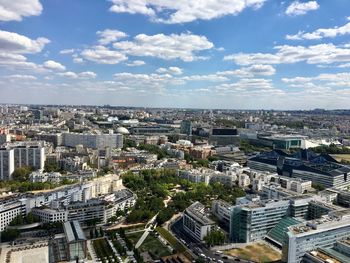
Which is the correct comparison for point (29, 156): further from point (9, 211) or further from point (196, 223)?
point (196, 223)

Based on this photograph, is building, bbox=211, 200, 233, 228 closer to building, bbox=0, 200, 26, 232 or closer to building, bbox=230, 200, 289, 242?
building, bbox=230, 200, 289, 242

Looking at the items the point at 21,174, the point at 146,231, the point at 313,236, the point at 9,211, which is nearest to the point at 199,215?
the point at 146,231

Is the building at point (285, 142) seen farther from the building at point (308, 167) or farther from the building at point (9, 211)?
the building at point (9, 211)

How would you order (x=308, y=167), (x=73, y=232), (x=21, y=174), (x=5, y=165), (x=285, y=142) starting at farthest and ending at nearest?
1. (x=285, y=142)
2. (x=308, y=167)
3. (x=5, y=165)
4. (x=21, y=174)
5. (x=73, y=232)

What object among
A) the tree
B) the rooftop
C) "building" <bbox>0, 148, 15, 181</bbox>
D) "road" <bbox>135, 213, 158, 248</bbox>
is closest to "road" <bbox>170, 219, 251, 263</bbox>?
the rooftop

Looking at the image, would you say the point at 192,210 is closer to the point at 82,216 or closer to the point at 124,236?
the point at 124,236

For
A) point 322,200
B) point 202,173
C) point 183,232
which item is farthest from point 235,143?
point 183,232
